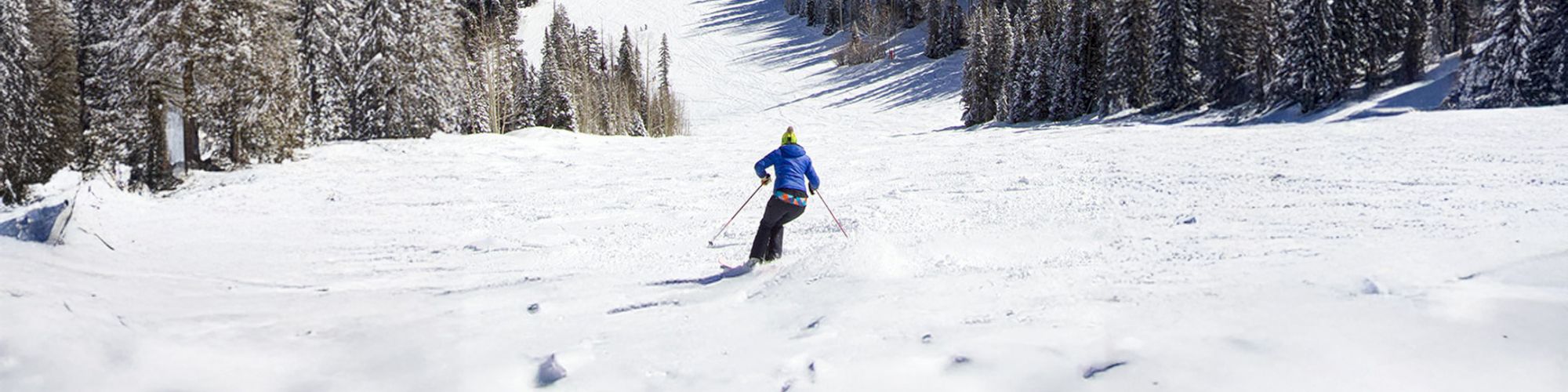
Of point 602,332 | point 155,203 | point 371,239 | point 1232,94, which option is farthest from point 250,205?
point 1232,94

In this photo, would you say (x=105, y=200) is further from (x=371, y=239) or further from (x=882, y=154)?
(x=882, y=154)

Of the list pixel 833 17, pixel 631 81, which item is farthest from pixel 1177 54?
pixel 833 17

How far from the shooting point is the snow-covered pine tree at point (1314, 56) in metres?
34.4

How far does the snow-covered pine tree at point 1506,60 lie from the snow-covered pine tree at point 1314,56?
475cm

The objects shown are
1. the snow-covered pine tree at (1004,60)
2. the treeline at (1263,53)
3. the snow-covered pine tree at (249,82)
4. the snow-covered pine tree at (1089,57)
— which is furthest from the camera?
the snow-covered pine tree at (1004,60)

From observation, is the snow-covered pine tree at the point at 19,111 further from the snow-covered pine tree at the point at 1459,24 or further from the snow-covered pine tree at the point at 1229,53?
the snow-covered pine tree at the point at 1459,24

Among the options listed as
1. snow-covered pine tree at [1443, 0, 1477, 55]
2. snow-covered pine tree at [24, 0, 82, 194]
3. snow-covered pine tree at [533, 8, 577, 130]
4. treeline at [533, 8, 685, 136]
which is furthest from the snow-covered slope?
treeline at [533, 8, 685, 136]

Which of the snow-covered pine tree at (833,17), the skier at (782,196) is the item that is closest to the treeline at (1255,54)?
the skier at (782,196)

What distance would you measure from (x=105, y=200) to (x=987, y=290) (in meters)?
13.7

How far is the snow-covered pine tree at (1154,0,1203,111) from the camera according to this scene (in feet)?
136

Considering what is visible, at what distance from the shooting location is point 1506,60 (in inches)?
1181

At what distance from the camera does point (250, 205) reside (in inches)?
692

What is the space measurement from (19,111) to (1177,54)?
1741 inches

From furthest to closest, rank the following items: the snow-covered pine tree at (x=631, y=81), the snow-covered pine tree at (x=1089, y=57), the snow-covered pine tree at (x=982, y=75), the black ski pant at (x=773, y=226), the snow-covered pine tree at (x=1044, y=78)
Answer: the snow-covered pine tree at (x=631, y=81) < the snow-covered pine tree at (x=982, y=75) < the snow-covered pine tree at (x=1044, y=78) < the snow-covered pine tree at (x=1089, y=57) < the black ski pant at (x=773, y=226)
